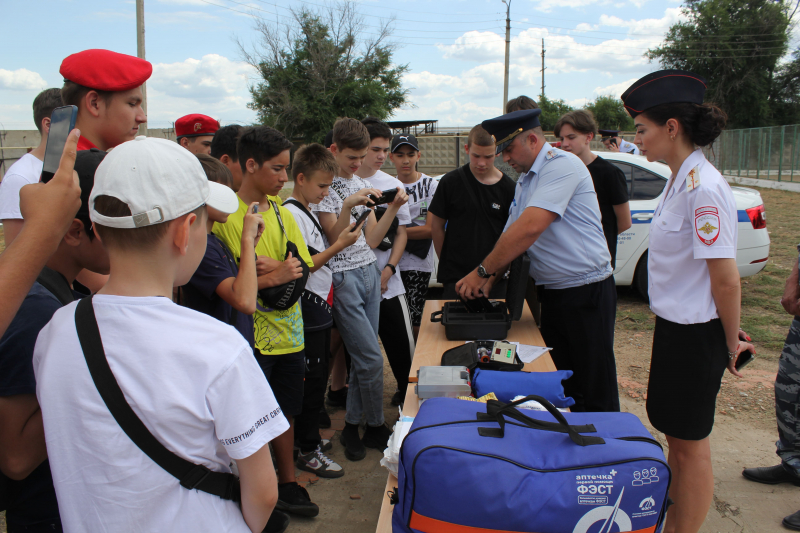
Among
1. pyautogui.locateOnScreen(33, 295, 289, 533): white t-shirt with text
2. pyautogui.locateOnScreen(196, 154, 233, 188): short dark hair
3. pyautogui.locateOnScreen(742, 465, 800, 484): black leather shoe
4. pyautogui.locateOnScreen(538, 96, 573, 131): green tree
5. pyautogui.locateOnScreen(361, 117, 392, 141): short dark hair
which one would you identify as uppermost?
pyautogui.locateOnScreen(538, 96, 573, 131): green tree

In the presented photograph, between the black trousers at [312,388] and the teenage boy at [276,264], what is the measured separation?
203 mm

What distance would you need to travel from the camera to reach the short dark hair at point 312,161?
2732 mm

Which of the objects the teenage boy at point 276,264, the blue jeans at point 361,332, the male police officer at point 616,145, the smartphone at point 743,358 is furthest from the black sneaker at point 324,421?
the male police officer at point 616,145

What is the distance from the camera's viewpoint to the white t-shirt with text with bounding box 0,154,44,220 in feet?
6.58

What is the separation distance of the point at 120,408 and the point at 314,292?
1.81 metres

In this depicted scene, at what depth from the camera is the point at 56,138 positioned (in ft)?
3.91

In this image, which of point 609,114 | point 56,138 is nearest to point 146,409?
point 56,138

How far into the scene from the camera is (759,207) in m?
5.07

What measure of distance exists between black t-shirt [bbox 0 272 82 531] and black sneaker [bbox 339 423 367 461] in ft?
6.44

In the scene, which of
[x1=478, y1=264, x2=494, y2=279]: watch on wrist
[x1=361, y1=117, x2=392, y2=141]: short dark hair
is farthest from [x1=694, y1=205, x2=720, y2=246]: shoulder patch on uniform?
[x1=361, y1=117, x2=392, y2=141]: short dark hair

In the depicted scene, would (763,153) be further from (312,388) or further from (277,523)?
(277,523)

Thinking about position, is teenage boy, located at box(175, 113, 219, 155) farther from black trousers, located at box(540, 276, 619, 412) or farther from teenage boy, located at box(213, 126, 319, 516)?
black trousers, located at box(540, 276, 619, 412)

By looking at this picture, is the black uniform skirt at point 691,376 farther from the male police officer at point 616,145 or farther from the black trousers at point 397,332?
the male police officer at point 616,145

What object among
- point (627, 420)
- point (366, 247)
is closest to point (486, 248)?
point (366, 247)
